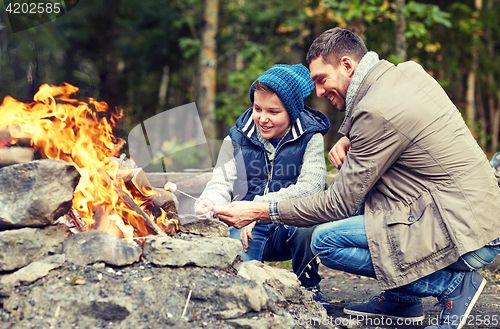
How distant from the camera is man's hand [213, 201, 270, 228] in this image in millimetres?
2898

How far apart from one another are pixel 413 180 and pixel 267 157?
1103 mm

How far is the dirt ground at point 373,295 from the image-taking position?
10.1 feet

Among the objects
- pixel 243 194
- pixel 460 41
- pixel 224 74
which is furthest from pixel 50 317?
pixel 224 74

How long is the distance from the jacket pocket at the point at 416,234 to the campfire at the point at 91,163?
1458 mm

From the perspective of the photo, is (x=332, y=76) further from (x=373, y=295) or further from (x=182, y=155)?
(x=182, y=155)

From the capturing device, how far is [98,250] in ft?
8.20

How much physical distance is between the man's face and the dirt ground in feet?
4.90

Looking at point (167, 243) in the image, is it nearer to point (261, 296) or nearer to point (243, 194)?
point (261, 296)

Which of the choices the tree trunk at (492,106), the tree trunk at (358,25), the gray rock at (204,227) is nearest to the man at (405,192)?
the gray rock at (204,227)

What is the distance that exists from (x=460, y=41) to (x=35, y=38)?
8881mm

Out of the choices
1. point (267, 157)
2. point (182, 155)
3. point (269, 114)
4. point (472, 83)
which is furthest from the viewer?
point (182, 155)

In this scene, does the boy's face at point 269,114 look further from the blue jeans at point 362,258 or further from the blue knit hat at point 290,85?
the blue jeans at point 362,258

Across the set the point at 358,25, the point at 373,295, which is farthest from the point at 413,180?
the point at 358,25

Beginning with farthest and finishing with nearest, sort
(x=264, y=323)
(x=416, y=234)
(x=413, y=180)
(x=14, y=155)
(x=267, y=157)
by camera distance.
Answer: (x=267, y=157) → (x=14, y=155) → (x=413, y=180) → (x=416, y=234) → (x=264, y=323)
